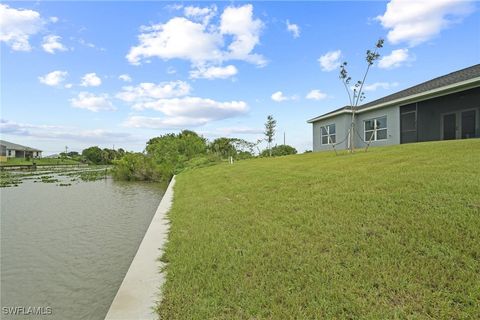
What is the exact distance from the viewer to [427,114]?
1455 cm

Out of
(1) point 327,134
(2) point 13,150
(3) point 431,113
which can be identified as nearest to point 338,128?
(1) point 327,134

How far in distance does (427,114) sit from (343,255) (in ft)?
46.9

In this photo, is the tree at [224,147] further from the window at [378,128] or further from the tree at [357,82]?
the tree at [357,82]

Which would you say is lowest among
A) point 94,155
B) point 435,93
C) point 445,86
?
point 94,155

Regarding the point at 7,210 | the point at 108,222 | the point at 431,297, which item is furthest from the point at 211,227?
the point at 7,210

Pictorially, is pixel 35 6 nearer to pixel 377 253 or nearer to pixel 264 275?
pixel 264 275

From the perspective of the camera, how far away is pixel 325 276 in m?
2.97

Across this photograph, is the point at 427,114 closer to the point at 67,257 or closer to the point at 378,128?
the point at 378,128

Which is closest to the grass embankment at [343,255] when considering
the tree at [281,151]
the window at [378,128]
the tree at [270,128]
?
the window at [378,128]

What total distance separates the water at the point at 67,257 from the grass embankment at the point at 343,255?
121 centimetres

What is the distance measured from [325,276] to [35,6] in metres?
13.3

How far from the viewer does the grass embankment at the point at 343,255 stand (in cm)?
252

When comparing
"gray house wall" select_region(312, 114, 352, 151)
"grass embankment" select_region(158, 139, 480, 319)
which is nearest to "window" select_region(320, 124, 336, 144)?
"gray house wall" select_region(312, 114, 352, 151)

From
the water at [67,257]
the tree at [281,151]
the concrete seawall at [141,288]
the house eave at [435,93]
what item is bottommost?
the water at [67,257]
